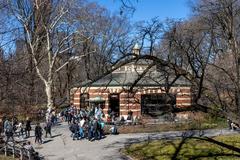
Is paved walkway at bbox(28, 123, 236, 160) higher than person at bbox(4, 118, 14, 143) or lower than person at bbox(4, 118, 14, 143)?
lower

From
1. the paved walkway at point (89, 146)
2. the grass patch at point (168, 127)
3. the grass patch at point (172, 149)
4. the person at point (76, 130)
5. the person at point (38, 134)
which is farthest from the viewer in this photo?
the grass patch at point (168, 127)

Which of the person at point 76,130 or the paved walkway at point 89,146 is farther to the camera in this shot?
the person at point 76,130

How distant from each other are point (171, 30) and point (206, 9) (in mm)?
32340

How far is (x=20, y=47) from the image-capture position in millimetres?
31359

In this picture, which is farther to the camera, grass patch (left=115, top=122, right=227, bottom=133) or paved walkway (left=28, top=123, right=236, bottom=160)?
grass patch (left=115, top=122, right=227, bottom=133)

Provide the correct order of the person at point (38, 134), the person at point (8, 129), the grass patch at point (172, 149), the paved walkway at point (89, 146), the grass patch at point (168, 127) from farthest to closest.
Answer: the grass patch at point (168, 127) < the person at point (8, 129) < the person at point (38, 134) < the paved walkway at point (89, 146) < the grass patch at point (172, 149)

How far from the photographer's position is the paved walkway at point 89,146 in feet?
95.7

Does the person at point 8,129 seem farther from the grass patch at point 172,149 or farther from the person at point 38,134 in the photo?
the grass patch at point 172,149

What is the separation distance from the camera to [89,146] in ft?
108

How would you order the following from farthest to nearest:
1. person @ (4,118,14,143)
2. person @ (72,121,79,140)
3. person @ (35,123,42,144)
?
person @ (72,121,79,140) < person @ (4,118,14,143) < person @ (35,123,42,144)

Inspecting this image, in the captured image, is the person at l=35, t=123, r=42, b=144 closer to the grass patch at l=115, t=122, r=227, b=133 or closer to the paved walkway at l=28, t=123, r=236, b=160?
the paved walkway at l=28, t=123, r=236, b=160

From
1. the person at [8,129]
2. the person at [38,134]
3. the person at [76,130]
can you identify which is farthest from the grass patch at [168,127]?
the person at [8,129]

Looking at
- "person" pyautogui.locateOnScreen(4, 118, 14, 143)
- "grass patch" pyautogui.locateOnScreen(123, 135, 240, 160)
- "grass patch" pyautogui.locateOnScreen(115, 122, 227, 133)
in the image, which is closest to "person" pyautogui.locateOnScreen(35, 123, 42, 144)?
"person" pyautogui.locateOnScreen(4, 118, 14, 143)

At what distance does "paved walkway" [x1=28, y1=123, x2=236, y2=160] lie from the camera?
2917cm
